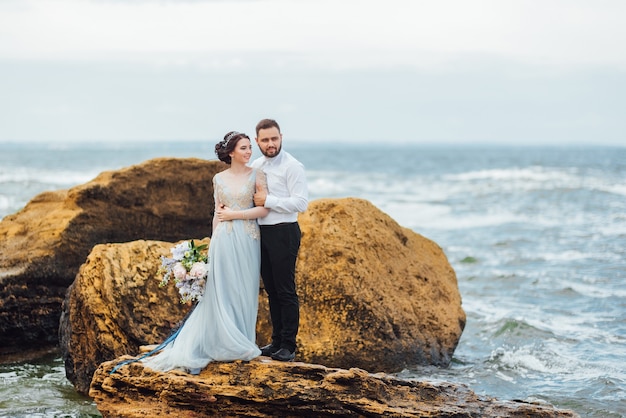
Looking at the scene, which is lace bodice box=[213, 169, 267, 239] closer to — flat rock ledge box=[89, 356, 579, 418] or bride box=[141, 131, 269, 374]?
bride box=[141, 131, 269, 374]

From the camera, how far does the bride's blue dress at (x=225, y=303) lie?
20.6 feet

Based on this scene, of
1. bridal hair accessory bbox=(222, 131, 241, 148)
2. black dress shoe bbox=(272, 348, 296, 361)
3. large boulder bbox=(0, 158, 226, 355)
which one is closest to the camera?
bridal hair accessory bbox=(222, 131, 241, 148)

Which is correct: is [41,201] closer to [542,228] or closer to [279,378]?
[279,378]

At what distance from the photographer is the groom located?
636 cm

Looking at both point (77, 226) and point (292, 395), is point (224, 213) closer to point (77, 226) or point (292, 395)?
point (292, 395)

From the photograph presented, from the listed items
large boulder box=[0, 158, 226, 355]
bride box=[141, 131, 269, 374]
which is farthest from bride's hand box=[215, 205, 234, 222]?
large boulder box=[0, 158, 226, 355]

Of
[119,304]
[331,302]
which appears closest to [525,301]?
[331,302]

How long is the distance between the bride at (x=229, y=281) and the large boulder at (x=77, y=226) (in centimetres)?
385

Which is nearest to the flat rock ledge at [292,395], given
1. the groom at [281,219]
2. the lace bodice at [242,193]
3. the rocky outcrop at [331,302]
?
the groom at [281,219]

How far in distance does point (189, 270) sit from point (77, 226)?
4038 millimetres

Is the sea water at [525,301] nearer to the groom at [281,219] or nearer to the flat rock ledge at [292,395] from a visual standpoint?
the flat rock ledge at [292,395]

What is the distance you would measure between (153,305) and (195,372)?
1940mm

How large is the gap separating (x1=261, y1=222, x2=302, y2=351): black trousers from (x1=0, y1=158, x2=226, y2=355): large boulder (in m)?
4.00

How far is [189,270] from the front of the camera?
6328 millimetres
